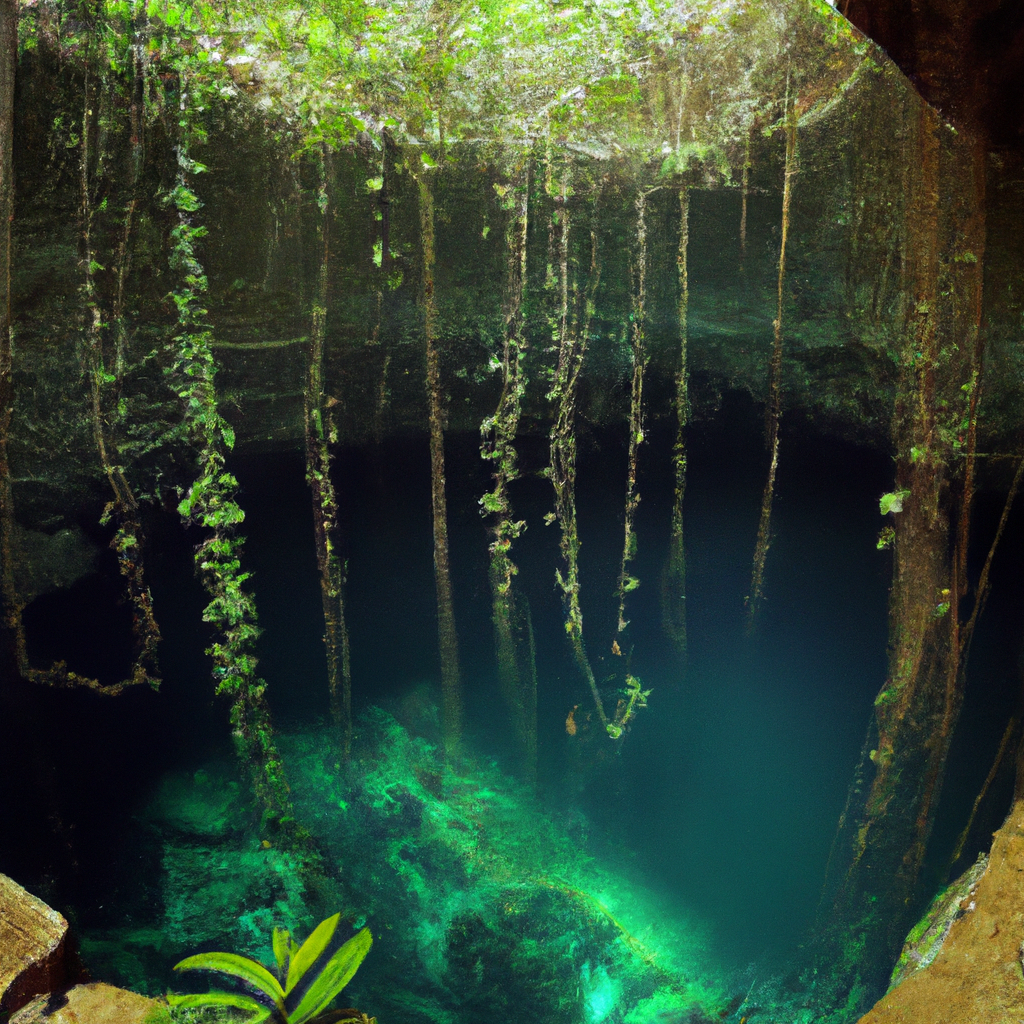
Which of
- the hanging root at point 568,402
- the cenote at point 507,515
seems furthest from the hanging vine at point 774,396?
the hanging root at point 568,402

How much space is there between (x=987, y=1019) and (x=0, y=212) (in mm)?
2446

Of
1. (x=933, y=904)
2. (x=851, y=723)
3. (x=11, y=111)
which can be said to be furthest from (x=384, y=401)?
(x=933, y=904)

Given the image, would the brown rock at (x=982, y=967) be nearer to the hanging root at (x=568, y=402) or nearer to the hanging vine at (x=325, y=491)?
the hanging root at (x=568, y=402)

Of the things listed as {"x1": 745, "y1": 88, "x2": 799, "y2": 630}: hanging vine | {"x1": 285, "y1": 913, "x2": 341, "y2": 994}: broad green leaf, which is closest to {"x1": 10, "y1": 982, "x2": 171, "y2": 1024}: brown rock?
{"x1": 285, "y1": 913, "x2": 341, "y2": 994}: broad green leaf

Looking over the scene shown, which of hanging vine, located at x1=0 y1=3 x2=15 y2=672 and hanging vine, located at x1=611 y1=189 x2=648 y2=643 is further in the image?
hanging vine, located at x1=611 y1=189 x2=648 y2=643

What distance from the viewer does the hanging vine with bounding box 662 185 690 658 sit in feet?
4.81

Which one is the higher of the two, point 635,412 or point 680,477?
point 635,412

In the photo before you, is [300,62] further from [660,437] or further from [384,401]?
[660,437]

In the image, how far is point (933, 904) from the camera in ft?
5.29

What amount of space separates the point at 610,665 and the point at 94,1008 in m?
1.22

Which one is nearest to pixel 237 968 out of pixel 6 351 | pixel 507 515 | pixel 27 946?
pixel 27 946

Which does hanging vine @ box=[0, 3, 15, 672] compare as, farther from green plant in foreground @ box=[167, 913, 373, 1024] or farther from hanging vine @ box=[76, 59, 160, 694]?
green plant in foreground @ box=[167, 913, 373, 1024]

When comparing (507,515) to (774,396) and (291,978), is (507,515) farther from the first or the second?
(291,978)

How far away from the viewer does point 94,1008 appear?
1.40m
